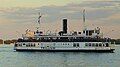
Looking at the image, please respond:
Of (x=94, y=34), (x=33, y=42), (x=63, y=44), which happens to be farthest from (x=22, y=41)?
(x=94, y=34)

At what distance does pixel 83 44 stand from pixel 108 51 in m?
8.74

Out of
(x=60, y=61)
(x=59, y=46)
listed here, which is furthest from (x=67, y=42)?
(x=60, y=61)

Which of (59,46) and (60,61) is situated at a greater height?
(59,46)

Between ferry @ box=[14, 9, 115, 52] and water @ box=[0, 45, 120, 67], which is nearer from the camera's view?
water @ box=[0, 45, 120, 67]

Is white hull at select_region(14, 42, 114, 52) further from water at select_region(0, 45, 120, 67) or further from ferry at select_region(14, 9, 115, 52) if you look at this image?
water at select_region(0, 45, 120, 67)

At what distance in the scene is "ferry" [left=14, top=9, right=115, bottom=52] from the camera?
14575 cm

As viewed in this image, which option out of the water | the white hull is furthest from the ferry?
the water

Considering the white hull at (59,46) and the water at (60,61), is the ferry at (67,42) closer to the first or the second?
the white hull at (59,46)

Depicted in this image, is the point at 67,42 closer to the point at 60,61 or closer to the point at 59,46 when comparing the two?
the point at 59,46

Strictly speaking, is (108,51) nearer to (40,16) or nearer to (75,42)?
(75,42)

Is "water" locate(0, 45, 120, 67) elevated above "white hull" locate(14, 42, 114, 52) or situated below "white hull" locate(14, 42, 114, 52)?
below

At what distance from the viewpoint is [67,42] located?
5807 inches

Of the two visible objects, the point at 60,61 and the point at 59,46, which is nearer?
the point at 60,61

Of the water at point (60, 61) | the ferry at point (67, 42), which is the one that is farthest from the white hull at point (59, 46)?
the water at point (60, 61)
